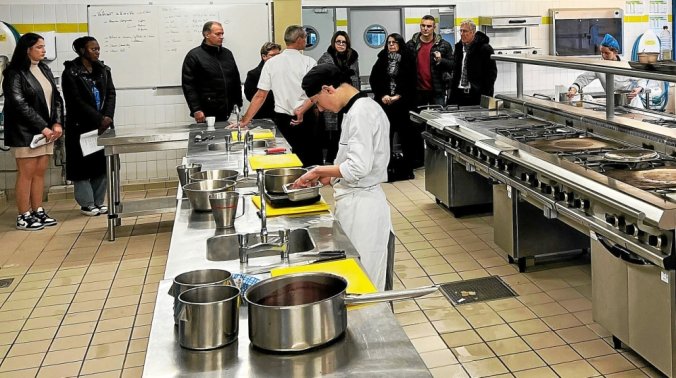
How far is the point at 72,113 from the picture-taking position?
260 inches

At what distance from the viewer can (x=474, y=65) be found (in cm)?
724

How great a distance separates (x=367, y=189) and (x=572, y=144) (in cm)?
180

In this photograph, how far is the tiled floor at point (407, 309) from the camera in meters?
3.51

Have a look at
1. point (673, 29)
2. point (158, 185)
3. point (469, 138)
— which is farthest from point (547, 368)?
point (673, 29)

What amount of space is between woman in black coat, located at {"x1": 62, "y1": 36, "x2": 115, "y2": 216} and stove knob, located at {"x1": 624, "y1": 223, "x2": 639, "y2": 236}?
16.3ft

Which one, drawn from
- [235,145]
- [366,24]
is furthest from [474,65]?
[235,145]

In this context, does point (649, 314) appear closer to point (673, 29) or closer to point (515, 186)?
point (515, 186)

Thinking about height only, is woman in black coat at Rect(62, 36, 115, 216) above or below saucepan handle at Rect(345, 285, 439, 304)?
above

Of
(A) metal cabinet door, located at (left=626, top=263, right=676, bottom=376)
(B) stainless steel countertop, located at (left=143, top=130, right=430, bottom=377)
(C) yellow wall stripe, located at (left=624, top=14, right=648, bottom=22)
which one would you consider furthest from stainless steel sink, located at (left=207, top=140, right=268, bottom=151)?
(C) yellow wall stripe, located at (left=624, top=14, right=648, bottom=22)

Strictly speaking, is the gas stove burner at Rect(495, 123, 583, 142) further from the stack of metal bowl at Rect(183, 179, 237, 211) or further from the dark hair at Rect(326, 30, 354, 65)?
the dark hair at Rect(326, 30, 354, 65)

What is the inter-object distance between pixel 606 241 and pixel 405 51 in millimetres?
4635

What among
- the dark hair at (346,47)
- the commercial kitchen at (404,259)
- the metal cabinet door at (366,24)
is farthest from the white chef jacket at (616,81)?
the metal cabinet door at (366,24)

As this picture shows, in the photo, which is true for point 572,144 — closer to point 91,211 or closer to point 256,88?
point 256,88

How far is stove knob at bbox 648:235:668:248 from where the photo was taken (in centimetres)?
292
